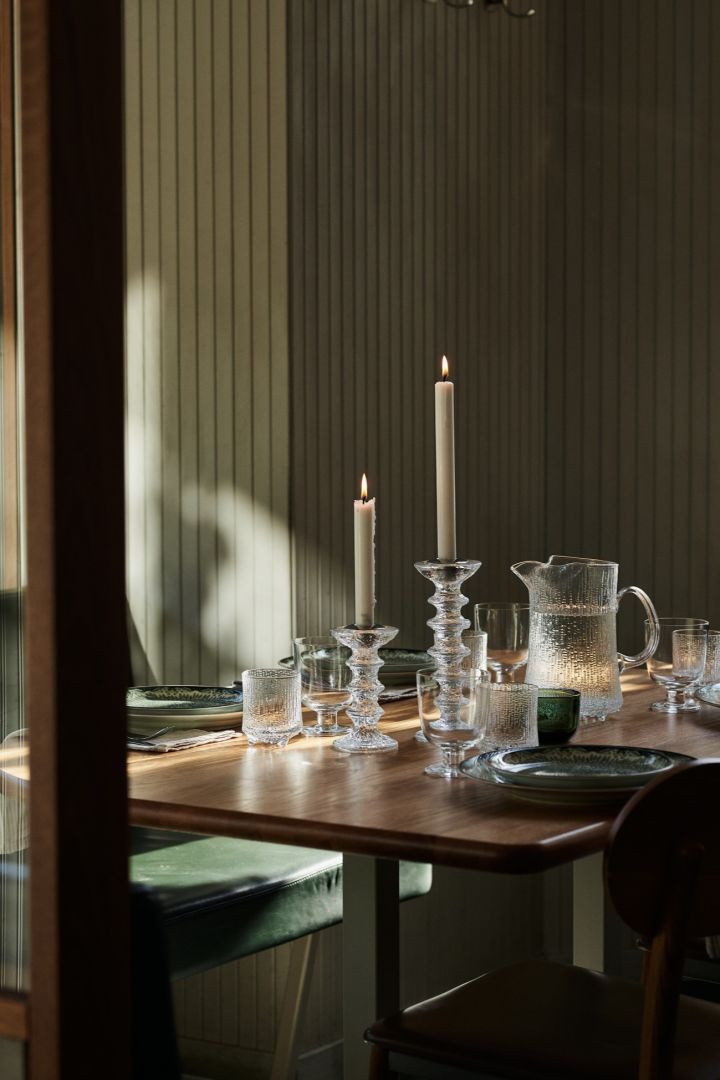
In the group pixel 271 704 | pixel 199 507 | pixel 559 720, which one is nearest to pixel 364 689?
pixel 271 704

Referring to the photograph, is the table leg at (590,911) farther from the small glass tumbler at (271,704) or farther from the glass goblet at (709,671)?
the small glass tumbler at (271,704)

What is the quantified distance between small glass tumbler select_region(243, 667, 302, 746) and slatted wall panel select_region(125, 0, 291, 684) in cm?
101

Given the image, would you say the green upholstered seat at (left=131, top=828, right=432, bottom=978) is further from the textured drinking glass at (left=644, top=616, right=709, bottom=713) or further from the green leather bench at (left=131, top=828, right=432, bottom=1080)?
the textured drinking glass at (left=644, top=616, right=709, bottom=713)

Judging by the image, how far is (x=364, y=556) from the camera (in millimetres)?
1674

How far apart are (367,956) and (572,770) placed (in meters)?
0.34

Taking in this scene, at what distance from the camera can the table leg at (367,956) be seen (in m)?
1.59

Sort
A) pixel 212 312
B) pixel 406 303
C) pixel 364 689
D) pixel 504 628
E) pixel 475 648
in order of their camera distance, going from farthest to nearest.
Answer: pixel 406 303 → pixel 212 312 → pixel 504 628 → pixel 475 648 → pixel 364 689

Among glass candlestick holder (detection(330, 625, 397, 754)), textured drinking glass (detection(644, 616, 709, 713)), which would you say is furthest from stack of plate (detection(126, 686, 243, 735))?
textured drinking glass (detection(644, 616, 709, 713))

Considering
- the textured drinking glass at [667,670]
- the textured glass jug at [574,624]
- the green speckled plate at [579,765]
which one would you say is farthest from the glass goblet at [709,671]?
the green speckled plate at [579,765]

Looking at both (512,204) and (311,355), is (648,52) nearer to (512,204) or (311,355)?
(512,204)

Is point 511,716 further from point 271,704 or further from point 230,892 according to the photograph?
point 230,892

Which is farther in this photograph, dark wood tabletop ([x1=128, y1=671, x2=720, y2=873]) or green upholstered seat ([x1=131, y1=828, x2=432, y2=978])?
green upholstered seat ([x1=131, y1=828, x2=432, y2=978])

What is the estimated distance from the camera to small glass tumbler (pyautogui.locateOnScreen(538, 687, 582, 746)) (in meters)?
1.72

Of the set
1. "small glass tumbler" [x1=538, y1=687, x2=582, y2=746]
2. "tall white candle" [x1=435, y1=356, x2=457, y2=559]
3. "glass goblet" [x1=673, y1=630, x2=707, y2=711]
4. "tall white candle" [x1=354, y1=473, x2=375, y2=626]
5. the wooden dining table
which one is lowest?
the wooden dining table
